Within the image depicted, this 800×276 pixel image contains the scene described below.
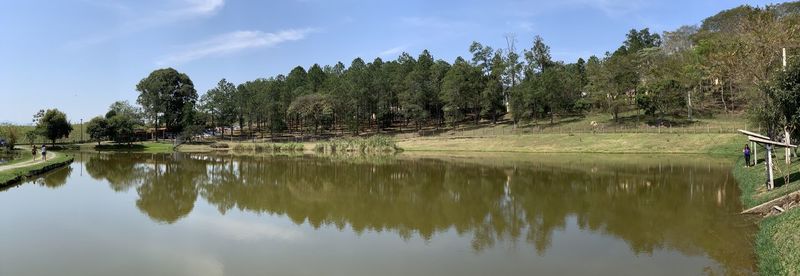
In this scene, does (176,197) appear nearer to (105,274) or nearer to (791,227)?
(105,274)

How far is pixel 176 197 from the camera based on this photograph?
2603cm

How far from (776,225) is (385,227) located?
11.0 metres

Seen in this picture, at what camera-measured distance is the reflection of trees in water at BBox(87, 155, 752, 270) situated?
1565cm

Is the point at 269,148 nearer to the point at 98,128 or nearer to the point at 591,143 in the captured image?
the point at 98,128

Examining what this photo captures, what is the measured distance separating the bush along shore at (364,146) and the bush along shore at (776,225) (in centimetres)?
4437

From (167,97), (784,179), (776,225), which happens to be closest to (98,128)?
(167,97)

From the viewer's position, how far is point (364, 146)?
6406 centimetres

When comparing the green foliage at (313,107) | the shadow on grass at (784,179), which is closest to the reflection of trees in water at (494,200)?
the shadow on grass at (784,179)

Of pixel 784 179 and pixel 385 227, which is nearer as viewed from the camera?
pixel 385 227

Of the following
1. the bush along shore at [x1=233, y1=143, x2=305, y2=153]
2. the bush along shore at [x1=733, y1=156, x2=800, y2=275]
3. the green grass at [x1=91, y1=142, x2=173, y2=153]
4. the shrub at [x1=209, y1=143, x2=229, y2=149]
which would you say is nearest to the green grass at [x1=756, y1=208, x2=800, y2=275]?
the bush along shore at [x1=733, y1=156, x2=800, y2=275]

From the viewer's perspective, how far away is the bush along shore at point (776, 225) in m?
10.4

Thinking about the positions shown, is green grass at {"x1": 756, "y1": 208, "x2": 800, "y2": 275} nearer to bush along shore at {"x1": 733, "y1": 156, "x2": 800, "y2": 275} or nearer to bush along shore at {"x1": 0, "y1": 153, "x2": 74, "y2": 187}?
bush along shore at {"x1": 733, "y1": 156, "x2": 800, "y2": 275}

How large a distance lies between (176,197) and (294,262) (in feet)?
51.9

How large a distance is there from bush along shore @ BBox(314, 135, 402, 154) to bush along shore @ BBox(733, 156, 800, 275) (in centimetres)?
4437
